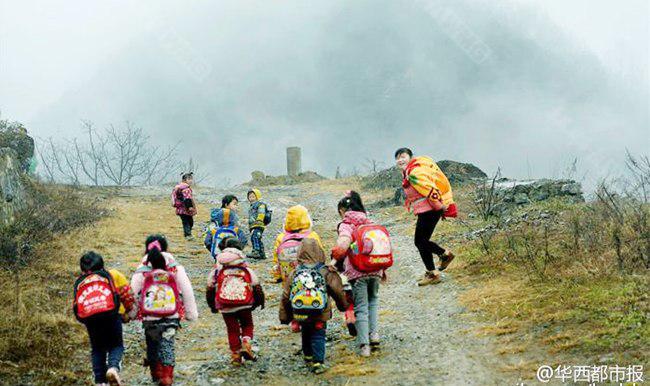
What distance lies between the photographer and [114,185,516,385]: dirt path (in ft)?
18.5

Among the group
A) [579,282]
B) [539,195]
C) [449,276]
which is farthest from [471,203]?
[579,282]

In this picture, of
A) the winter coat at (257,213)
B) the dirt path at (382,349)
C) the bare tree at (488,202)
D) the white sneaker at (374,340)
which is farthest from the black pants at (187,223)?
the white sneaker at (374,340)

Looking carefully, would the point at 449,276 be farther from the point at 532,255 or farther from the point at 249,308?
the point at 249,308

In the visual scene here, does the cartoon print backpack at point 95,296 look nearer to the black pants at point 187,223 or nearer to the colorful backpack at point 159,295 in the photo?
the colorful backpack at point 159,295

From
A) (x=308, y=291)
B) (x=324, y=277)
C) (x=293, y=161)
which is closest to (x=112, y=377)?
(x=308, y=291)

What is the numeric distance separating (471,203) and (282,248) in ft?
33.6

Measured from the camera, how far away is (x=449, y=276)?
30.0ft

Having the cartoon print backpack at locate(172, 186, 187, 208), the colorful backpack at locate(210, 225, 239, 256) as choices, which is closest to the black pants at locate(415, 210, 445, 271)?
the colorful backpack at locate(210, 225, 239, 256)

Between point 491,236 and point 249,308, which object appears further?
point 491,236

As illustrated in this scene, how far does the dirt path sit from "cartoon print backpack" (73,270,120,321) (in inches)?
43.3

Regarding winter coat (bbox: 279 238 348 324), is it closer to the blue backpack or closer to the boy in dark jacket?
the blue backpack

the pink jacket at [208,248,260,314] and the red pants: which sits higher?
the pink jacket at [208,248,260,314]

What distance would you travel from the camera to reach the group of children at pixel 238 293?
207 inches

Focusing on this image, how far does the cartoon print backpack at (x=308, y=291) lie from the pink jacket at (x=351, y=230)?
1.31 ft
